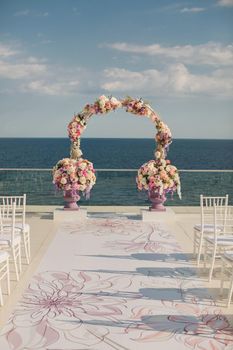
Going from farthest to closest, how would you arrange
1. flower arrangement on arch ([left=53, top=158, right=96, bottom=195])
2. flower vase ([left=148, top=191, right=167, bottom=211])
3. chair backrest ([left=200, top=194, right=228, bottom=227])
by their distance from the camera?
flower vase ([left=148, top=191, right=167, bottom=211]), flower arrangement on arch ([left=53, top=158, right=96, bottom=195]), chair backrest ([left=200, top=194, right=228, bottom=227])

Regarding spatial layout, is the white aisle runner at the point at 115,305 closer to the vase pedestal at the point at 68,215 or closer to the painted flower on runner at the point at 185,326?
the painted flower on runner at the point at 185,326

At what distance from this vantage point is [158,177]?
989 centimetres

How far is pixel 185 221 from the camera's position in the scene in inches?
393

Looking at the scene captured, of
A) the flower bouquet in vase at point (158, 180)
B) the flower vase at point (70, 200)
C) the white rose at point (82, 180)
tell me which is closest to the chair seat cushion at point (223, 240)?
the flower bouquet in vase at point (158, 180)

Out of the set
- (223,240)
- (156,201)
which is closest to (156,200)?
(156,201)

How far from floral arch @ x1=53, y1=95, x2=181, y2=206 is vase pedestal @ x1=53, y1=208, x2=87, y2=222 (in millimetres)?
Result: 402

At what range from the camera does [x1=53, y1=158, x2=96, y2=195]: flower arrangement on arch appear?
989 centimetres

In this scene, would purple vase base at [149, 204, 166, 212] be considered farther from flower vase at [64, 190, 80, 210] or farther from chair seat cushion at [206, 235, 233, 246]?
chair seat cushion at [206, 235, 233, 246]

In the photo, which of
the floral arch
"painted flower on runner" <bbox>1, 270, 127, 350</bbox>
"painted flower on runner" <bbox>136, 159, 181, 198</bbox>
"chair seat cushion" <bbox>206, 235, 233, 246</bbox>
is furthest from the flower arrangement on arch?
"chair seat cushion" <bbox>206, 235, 233, 246</bbox>

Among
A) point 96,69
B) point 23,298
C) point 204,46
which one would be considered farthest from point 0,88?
point 23,298

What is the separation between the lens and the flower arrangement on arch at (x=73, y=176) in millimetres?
9891

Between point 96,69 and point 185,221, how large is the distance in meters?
71.6

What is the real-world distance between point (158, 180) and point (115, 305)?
16.7 ft

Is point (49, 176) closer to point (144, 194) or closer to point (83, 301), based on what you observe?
point (144, 194)
